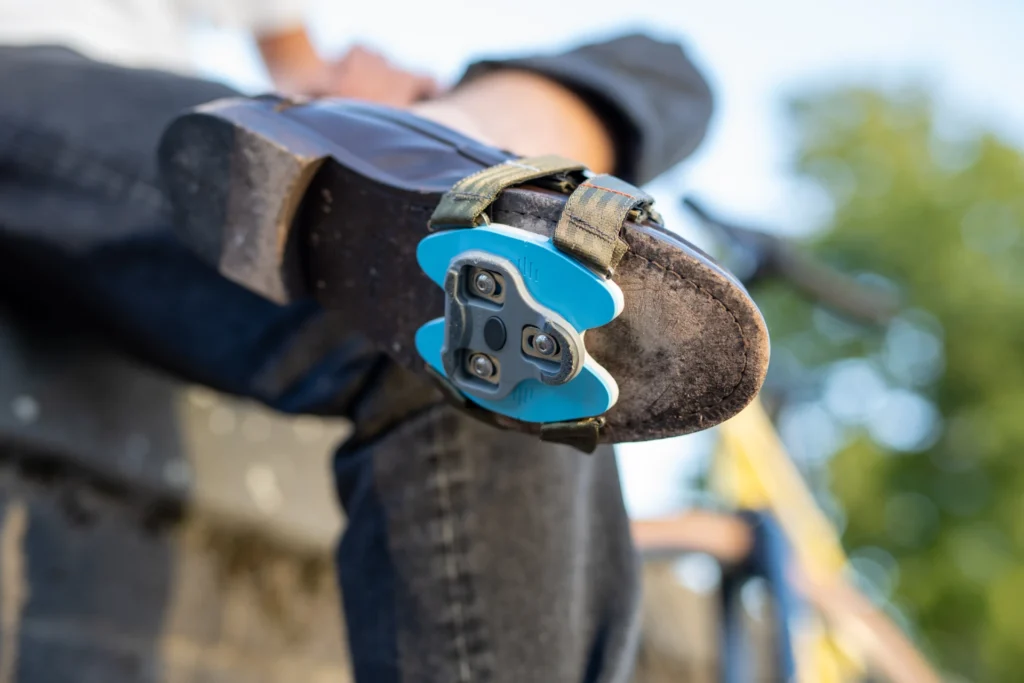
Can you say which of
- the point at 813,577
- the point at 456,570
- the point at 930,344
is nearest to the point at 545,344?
the point at 456,570

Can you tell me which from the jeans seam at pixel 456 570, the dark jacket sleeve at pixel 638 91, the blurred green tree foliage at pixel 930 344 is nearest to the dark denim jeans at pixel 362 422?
the jeans seam at pixel 456 570

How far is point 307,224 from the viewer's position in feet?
1.92

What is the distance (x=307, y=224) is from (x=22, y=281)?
38 centimetres

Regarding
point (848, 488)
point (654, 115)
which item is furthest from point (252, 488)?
point (848, 488)

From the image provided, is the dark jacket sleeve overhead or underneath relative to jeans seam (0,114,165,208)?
overhead

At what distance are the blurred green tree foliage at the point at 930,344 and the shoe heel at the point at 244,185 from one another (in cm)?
649

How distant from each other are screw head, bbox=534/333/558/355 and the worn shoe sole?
0.02 meters

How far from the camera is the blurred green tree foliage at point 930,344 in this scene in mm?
6785

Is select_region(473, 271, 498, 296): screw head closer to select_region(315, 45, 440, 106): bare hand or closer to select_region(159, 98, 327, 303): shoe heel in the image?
select_region(159, 98, 327, 303): shoe heel

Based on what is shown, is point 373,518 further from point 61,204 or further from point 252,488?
point 252,488

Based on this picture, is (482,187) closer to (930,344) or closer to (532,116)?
(532,116)

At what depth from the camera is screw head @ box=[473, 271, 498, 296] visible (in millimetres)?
469

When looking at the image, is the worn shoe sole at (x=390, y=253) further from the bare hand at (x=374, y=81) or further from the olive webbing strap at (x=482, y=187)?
the bare hand at (x=374, y=81)

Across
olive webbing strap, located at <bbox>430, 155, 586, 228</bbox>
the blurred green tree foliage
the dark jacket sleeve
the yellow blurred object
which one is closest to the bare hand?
the dark jacket sleeve
